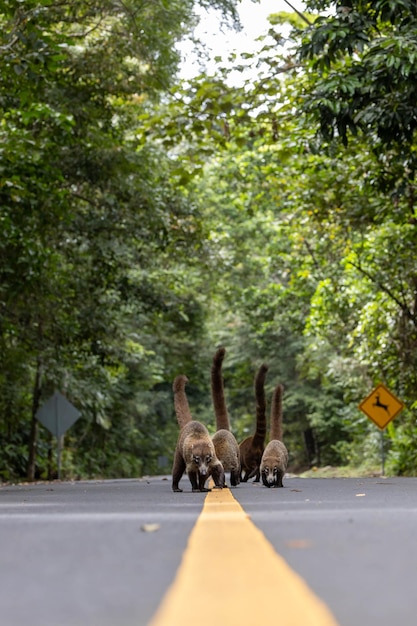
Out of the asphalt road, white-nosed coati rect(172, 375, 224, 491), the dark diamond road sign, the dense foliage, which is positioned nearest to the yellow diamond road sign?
the dense foliage

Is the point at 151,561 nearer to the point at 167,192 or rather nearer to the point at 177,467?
the point at 177,467

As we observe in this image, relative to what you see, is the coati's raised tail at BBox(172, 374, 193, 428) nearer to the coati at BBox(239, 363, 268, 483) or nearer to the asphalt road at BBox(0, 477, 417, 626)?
the coati at BBox(239, 363, 268, 483)

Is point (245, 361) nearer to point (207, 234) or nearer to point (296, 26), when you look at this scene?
point (207, 234)

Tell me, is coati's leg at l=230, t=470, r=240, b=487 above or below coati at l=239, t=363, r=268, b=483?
below

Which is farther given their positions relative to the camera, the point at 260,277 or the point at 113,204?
the point at 260,277

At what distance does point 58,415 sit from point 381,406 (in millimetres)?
8422

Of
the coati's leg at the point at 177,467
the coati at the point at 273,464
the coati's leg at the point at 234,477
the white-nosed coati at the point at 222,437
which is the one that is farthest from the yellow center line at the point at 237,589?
the coati's leg at the point at 234,477

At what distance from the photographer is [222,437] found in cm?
1264

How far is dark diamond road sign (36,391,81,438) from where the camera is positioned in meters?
31.5

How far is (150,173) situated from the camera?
29.5 m

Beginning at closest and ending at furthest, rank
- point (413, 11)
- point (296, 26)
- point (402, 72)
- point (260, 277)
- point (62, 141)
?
point (402, 72), point (413, 11), point (296, 26), point (62, 141), point (260, 277)

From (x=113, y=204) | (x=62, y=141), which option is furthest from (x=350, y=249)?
(x=62, y=141)

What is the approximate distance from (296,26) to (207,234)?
1063cm

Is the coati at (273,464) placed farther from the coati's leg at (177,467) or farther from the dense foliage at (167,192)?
the dense foliage at (167,192)
